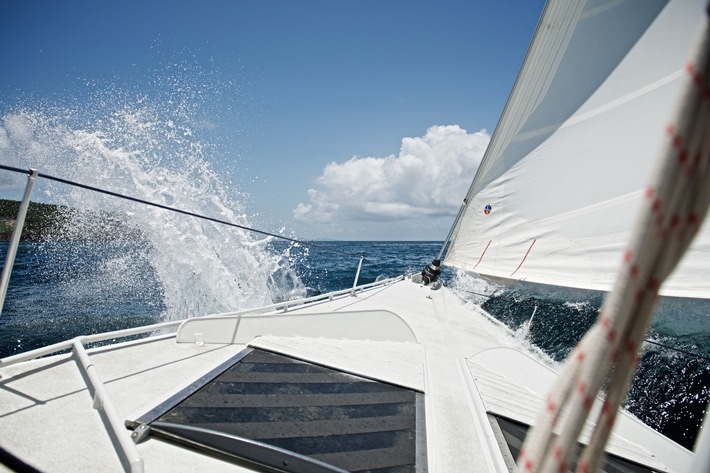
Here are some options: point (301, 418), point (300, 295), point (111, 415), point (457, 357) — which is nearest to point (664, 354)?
point (457, 357)

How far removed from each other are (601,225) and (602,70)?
1.88m

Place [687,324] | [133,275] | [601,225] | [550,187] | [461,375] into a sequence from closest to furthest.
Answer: [461,375] < [601,225] < [550,187] < [687,324] < [133,275]

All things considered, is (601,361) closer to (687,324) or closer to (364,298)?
(364,298)

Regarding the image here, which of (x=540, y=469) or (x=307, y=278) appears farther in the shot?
(x=307, y=278)

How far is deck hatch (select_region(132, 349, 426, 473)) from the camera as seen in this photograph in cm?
167

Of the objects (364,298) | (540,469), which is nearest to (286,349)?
(540,469)

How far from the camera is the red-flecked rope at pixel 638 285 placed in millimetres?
479

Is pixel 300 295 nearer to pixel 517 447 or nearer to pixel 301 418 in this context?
pixel 301 418

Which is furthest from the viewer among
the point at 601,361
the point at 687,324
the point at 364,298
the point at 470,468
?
the point at 364,298

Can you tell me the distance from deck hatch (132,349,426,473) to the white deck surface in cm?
9

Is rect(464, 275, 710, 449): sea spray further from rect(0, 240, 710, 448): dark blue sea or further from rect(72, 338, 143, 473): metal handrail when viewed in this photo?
rect(72, 338, 143, 473): metal handrail

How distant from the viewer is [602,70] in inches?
161

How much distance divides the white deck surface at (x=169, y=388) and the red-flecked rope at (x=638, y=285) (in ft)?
4.92

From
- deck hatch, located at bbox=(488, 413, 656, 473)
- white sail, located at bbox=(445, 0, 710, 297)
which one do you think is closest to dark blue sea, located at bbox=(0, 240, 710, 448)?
white sail, located at bbox=(445, 0, 710, 297)
